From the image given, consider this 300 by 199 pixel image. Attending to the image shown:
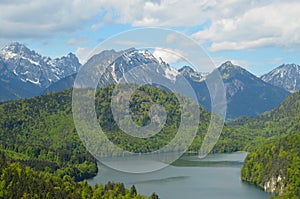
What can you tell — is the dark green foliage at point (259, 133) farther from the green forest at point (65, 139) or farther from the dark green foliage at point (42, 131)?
the dark green foliage at point (42, 131)

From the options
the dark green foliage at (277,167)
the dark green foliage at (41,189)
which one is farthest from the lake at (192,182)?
the dark green foliage at (41,189)

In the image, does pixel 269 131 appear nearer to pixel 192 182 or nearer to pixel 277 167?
pixel 277 167

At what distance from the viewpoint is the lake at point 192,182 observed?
208 ft

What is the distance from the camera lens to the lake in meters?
63.5

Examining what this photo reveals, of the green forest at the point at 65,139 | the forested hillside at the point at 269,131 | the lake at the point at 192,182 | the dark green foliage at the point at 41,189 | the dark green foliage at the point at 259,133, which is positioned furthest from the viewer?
the forested hillside at the point at 269,131

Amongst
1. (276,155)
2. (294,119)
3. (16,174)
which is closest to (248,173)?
(276,155)

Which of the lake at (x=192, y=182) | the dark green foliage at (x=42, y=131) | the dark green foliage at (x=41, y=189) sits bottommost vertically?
the lake at (x=192, y=182)

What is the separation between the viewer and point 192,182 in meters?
74.4

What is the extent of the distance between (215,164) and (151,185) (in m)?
35.2

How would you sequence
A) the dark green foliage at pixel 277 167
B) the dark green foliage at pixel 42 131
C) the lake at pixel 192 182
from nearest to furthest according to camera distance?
the lake at pixel 192 182
the dark green foliage at pixel 277 167
the dark green foliage at pixel 42 131

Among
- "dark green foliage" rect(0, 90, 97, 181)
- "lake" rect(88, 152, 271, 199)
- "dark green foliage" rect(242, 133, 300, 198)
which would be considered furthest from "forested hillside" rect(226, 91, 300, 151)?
"dark green foliage" rect(242, 133, 300, 198)

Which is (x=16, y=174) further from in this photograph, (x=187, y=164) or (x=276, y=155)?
(x=187, y=164)

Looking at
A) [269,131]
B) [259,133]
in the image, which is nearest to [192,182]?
[259,133]

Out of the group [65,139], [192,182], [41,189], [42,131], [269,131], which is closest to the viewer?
[41,189]
